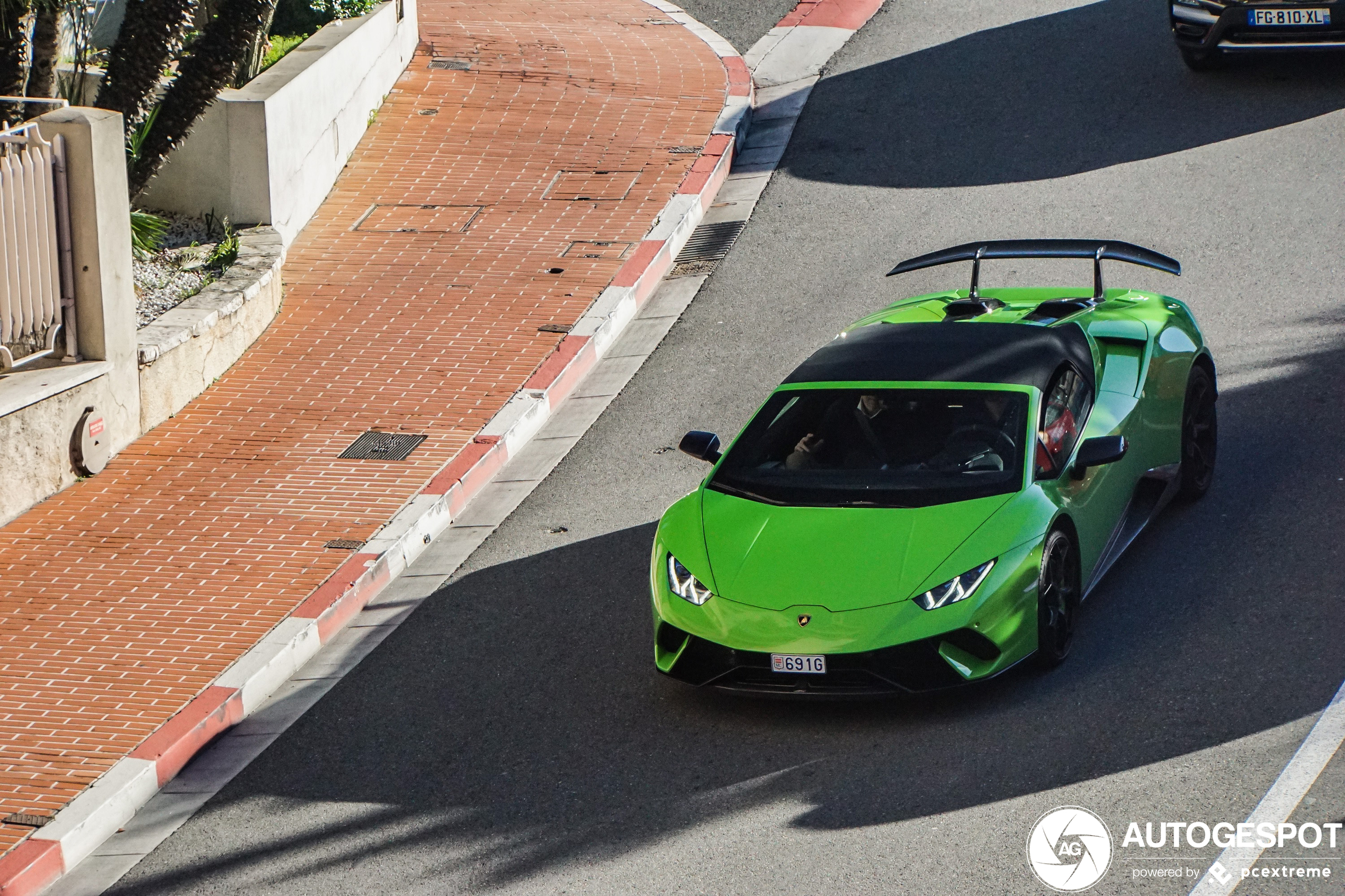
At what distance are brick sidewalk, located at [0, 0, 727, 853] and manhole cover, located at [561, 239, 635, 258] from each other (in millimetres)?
20

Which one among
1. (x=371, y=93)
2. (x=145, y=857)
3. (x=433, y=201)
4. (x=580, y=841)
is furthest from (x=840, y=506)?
(x=371, y=93)

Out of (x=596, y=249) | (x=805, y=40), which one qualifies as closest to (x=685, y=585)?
(x=596, y=249)

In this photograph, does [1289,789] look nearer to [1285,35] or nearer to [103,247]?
[103,247]

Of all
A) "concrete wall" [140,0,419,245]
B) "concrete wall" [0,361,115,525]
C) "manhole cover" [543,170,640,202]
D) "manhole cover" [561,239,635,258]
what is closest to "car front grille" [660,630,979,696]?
"concrete wall" [0,361,115,525]

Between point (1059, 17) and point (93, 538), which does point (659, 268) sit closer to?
point (93, 538)

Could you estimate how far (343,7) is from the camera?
16641 mm

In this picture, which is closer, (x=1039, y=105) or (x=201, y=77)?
(x=201, y=77)

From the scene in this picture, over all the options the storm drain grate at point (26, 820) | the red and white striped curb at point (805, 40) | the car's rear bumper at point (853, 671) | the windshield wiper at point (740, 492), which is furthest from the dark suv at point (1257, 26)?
the storm drain grate at point (26, 820)

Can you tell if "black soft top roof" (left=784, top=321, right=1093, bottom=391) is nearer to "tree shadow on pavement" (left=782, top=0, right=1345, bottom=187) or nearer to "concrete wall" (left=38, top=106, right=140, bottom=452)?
"concrete wall" (left=38, top=106, right=140, bottom=452)

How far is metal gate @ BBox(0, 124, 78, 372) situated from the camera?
984cm

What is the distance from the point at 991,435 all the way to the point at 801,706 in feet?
5.27

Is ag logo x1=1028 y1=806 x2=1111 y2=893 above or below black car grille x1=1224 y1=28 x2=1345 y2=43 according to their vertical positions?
below

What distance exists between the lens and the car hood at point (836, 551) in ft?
22.5

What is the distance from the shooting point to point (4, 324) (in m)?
9.90
